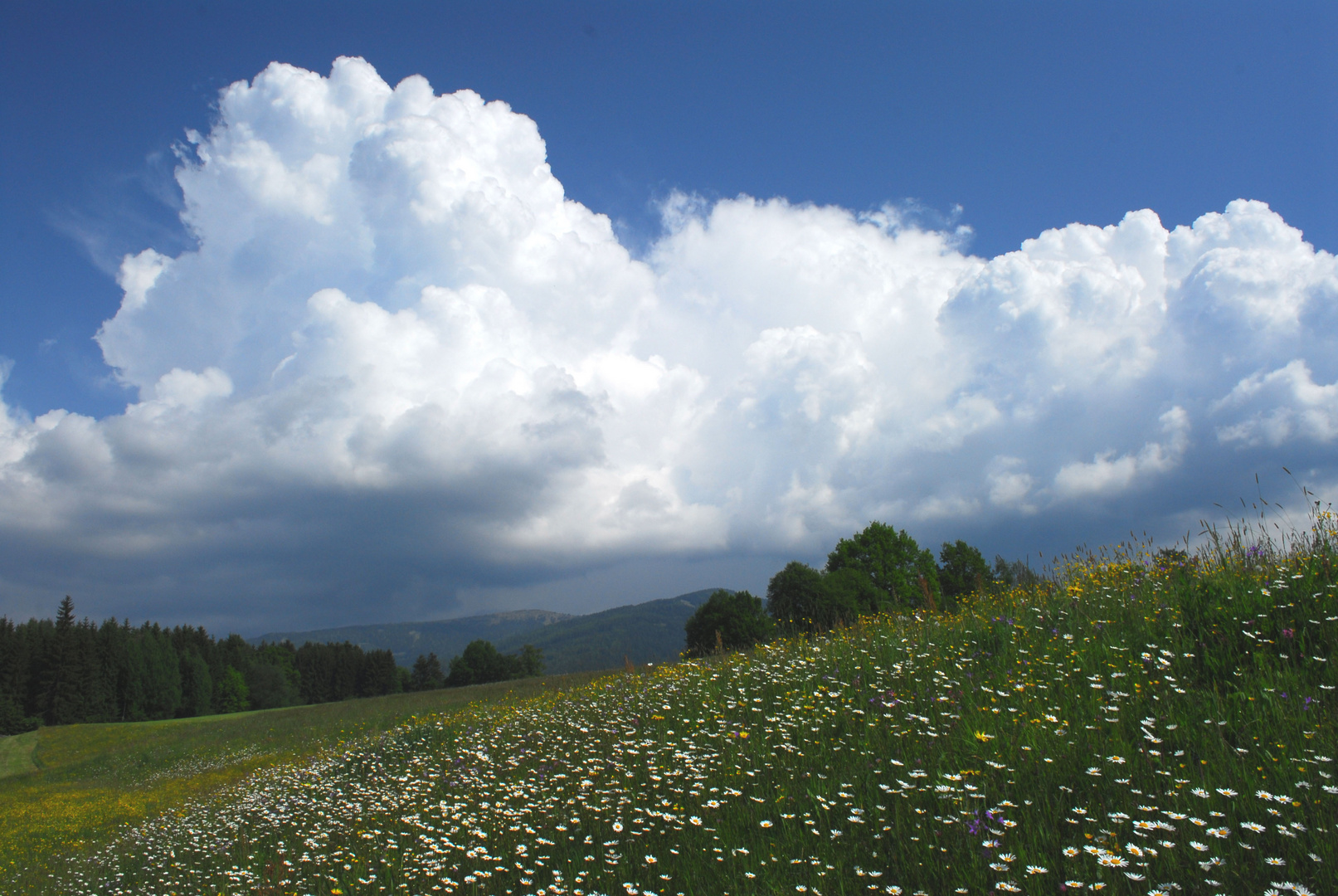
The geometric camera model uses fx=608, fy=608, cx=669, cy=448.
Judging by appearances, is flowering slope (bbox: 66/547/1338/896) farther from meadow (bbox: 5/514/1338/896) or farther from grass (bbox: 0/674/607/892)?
grass (bbox: 0/674/607/892)

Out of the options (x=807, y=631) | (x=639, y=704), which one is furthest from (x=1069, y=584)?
(x=639, y=704)

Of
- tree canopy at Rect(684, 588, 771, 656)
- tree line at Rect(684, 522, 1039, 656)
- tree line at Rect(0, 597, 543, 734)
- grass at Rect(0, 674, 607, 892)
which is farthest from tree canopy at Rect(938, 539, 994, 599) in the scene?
tree line at Rect(0, 597, 543, 734)

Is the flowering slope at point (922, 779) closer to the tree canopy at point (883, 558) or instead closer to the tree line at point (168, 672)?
the tree canopy at point (883, 558)

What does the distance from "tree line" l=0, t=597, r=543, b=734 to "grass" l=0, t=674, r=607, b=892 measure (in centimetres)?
Result: 4276

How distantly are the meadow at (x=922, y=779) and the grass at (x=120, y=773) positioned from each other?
184cm

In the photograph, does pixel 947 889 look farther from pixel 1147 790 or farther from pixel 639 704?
pixel 639 704

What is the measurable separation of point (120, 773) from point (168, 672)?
85075 mm

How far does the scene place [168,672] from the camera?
89.4m

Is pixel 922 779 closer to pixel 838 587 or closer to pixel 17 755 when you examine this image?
pixel 838 587

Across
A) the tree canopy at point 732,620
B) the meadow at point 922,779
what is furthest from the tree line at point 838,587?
the meadow at point 922,779

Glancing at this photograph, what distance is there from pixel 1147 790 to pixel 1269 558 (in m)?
6.16

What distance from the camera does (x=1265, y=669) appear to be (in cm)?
559

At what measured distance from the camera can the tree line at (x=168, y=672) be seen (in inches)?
2854

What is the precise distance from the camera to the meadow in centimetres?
377
